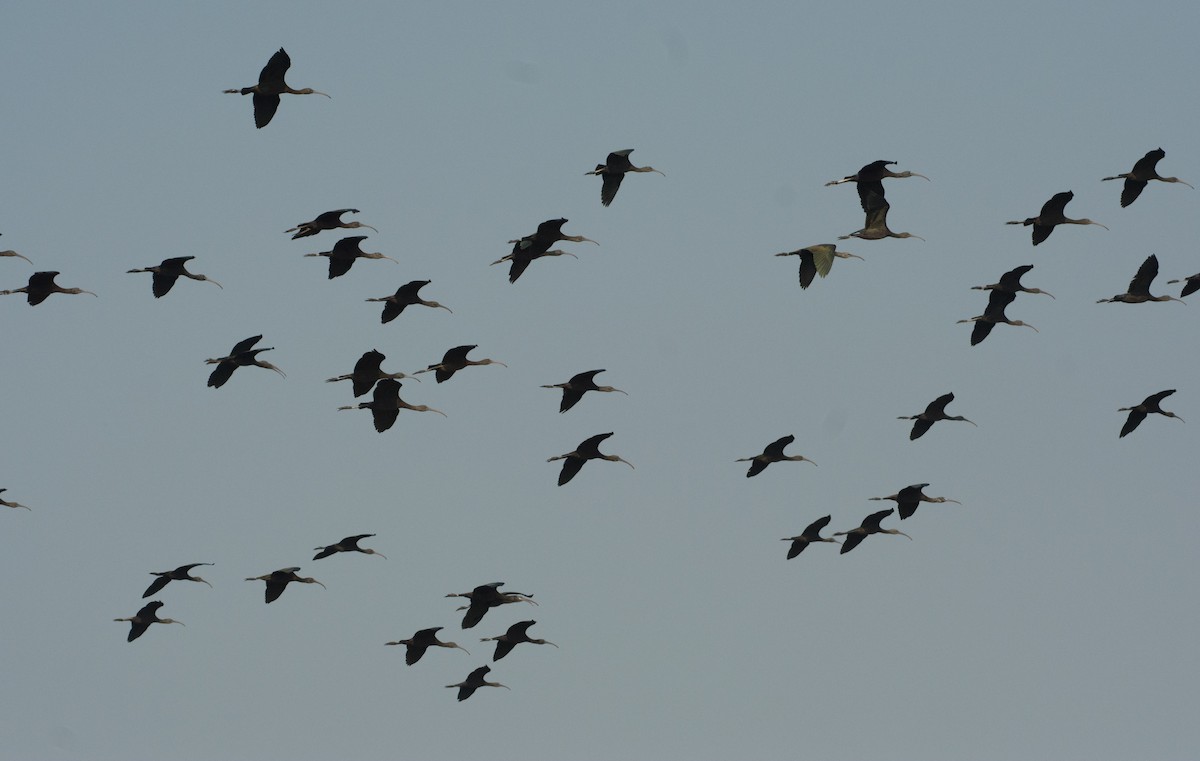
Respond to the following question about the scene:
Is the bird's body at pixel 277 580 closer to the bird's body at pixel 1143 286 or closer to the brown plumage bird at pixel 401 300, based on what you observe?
the brown plumage bird at pixel 401 300

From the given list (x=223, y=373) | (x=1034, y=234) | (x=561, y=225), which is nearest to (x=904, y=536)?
(x=1034, y=234)

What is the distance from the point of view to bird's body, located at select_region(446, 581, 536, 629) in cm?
6550

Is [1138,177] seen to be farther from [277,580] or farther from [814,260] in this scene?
[277,580]

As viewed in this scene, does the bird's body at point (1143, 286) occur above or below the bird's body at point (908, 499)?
above

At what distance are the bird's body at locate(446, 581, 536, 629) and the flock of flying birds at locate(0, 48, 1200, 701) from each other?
0.03 meters

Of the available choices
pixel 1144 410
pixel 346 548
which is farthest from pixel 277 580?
pixel 1144 410

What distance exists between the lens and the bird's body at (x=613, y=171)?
6200 centimetres

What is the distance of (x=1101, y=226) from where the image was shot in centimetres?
6738

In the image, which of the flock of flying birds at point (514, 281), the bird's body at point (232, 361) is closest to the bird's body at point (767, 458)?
the flock of flying birds at point (514, 281)

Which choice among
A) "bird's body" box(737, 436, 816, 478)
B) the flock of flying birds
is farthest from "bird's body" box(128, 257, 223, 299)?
"bird's body" box(737, 436, 816, 478)

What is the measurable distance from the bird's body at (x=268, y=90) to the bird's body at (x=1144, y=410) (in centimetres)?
2435

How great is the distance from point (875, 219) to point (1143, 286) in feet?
31.0

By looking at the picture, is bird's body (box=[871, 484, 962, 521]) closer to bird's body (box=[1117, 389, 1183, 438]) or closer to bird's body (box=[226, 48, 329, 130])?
bird's body (box=[1117, 389, 1183, 438])

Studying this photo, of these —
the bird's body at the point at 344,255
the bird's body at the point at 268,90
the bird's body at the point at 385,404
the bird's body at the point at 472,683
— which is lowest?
the bird's body at the point at 472,683
